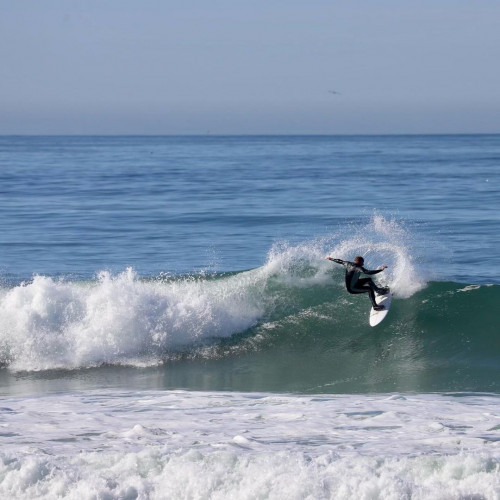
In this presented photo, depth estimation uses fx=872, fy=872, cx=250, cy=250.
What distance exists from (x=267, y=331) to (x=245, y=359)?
126cm

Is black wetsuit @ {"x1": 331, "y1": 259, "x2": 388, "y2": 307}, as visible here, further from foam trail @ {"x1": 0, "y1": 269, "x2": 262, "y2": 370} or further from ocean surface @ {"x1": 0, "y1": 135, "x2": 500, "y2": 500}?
foam trail @ {"x1": 0, "y1": 269, "x2": 262, "y2": 370}

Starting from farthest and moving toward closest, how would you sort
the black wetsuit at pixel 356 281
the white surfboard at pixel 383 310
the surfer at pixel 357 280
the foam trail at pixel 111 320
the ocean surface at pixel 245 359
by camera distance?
the white surfboard at pixel 383 310 < the foam trail at pixel 111 320 < the black wetsuit at pixel 356 281 < the surfer at pixel 357 280 < the ocean surface at pixel 245 359

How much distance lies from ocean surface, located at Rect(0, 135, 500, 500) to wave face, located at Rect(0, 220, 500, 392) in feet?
0.14

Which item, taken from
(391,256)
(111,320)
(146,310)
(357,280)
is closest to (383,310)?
(357,280)

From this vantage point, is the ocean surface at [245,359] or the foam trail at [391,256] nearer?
the ocean surface at [245,359]

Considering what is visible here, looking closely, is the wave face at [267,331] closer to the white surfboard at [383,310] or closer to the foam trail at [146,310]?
the foam trail at [146,310]

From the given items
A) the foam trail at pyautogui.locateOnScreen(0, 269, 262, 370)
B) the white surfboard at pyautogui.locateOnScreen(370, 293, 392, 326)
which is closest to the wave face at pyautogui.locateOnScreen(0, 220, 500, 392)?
the foam trail at pyautogui.locateOnScreen(0, 269, 262, 370)

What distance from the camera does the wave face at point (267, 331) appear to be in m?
15.2

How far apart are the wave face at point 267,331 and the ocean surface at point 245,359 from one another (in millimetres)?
42

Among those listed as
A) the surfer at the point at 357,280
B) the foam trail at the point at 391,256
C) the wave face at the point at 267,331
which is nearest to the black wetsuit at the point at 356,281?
the surfer at the point at 357,280

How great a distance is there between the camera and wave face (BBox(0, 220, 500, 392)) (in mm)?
15180

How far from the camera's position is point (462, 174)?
5356cm

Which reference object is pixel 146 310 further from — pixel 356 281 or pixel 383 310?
pixel 383 310

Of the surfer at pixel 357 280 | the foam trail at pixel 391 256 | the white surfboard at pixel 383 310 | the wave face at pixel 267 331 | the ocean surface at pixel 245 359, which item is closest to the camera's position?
the ocean surface at pixel 245 359
